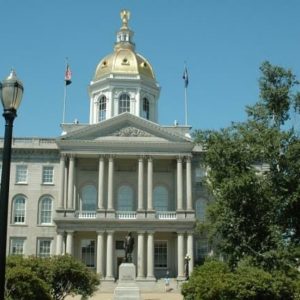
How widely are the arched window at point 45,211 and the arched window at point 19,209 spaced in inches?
69.7

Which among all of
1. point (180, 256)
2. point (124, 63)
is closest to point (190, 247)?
point (180, 256)

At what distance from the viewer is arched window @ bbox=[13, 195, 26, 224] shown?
6131cm

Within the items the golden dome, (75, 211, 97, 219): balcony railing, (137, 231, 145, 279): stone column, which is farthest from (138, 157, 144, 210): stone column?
the golden dome

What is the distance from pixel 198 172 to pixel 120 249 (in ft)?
39.2

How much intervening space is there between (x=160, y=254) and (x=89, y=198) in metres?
9.43

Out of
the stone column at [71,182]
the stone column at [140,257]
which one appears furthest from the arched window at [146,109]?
the stone column at [140,257]

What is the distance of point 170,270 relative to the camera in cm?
5959

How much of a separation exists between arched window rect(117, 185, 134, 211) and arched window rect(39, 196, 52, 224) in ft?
24.0

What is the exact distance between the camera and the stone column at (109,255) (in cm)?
5544

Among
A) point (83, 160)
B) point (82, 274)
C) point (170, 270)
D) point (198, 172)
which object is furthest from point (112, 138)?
point (82, 274)

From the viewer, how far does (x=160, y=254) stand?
60531 millimetres

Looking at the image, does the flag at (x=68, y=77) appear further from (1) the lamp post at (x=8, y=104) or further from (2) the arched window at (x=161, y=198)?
(1) the lamp post at (x=8, y=104)

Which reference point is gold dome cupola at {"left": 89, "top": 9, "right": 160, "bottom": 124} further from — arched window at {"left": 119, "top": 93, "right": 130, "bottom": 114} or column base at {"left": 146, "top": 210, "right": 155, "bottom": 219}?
column base at {"left": 146, "top": 210, "right": 155, "bottom": 219}

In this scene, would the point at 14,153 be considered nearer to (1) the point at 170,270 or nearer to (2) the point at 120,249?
(2) the point at 120,249
